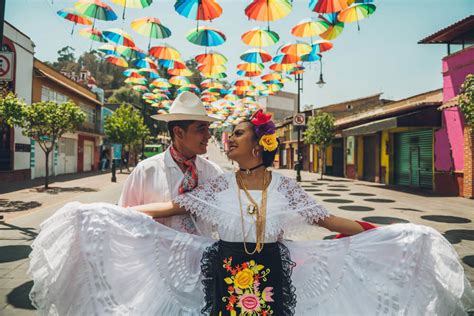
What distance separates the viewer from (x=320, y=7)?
7656mm

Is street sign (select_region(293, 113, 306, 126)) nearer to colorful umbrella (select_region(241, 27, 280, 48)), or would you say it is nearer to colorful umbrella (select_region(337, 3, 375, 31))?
colorful umbrella (select_region(241, 27, 280, 48))

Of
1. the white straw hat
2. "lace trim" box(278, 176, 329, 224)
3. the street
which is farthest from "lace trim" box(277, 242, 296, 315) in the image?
the white straw hat

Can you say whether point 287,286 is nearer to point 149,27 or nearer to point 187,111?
point 187,111

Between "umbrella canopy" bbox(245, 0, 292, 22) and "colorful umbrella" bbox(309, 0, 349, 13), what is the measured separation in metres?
0.92

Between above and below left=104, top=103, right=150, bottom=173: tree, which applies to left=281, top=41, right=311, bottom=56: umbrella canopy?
above

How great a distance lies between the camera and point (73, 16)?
9641 mm

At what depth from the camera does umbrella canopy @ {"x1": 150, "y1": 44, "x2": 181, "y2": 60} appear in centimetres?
1308

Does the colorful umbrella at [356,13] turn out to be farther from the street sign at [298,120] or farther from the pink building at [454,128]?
the street sign at [298,120]

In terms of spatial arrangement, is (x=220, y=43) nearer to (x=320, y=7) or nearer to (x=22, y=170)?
(x=320, y=7)

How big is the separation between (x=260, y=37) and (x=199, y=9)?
10.9 ft

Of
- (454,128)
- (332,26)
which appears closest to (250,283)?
(332,26)

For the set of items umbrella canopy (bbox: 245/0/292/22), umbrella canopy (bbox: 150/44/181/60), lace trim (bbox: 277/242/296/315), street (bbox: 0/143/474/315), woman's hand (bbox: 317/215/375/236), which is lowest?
street (bbox: 0/143/474/315)

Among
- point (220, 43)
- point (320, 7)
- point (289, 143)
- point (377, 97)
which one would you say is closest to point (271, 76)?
point (220, 43)

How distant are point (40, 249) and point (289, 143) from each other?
41.1 metres
